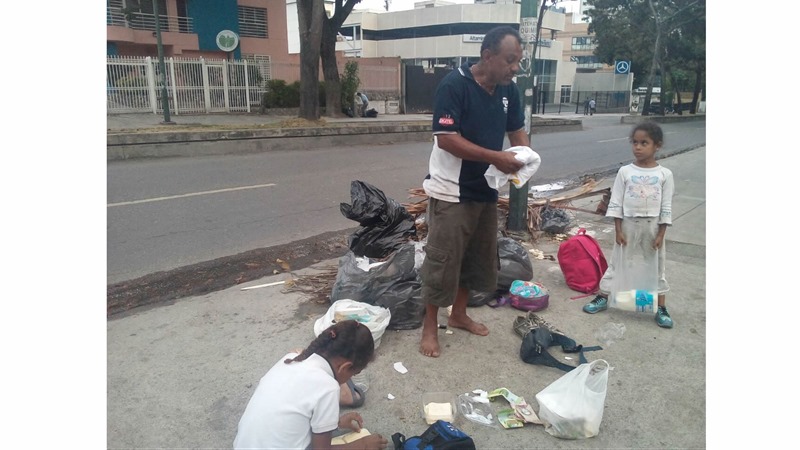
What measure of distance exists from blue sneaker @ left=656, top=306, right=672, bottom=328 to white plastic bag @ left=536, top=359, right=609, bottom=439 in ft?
4.17

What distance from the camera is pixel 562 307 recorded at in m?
3.91

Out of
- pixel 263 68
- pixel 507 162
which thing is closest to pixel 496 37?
pixel 507 162

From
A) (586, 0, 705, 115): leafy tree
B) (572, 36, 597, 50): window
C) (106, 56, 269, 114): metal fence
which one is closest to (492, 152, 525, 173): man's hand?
(106, 56, 269, 114): metal fence

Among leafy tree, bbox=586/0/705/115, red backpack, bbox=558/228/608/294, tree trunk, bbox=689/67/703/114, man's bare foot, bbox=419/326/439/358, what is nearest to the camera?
man's bare foot, bbox=419/326/439/358

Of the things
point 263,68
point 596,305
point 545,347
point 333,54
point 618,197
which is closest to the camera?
point 545,347

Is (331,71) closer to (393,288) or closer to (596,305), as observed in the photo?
(393,288)

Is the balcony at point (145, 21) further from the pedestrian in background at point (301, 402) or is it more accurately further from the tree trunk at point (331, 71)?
the pedestrian in background at point (301, 402)

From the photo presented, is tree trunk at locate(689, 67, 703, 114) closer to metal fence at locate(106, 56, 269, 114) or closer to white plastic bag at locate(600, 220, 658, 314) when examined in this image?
metal fence at locate(106, 56, 269, 114)

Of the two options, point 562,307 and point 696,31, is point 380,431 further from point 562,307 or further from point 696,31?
point 696,31

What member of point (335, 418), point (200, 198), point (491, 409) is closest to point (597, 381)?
point (491, 409)

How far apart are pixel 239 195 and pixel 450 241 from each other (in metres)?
5.27

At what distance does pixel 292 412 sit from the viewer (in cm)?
200

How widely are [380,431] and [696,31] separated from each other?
3367cm

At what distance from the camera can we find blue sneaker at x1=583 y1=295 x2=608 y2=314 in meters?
3.80
